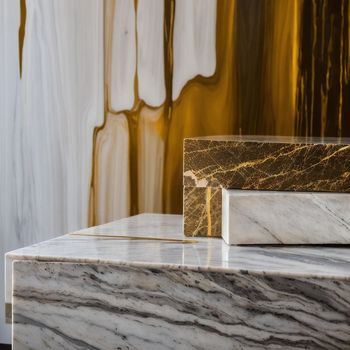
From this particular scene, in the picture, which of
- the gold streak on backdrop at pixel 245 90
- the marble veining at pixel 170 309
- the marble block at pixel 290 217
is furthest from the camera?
the gold streak on backdrop at pixel 245 90

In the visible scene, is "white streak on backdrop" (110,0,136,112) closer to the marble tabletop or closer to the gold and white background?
the gold and white background

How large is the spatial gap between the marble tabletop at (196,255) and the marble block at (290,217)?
0.04ft

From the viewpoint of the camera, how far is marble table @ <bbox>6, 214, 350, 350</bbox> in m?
0.55

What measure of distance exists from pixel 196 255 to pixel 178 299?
0.21 feet

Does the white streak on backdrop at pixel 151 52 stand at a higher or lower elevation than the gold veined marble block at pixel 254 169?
higher

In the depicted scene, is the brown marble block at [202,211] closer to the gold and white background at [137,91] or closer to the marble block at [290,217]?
the marble block at [290,217]

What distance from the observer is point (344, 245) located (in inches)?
26.3

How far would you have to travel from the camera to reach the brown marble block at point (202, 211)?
72 cm

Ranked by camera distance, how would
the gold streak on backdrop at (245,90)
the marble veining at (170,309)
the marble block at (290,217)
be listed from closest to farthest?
the marble veining at (170,309)
the marble block at (290,217)
the gold streak on backdrop at (245,90)

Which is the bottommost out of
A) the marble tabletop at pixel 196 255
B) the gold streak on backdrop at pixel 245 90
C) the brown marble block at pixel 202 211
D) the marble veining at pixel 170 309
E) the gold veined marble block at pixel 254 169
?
the marble veining at pixel 170 309

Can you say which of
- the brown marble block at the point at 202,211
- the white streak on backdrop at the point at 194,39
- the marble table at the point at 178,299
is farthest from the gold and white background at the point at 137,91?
the marble table at the point at 178,299

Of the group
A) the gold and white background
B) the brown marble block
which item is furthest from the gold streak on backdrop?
the brown marble block

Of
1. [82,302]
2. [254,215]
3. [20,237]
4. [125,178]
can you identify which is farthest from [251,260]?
[20,237]

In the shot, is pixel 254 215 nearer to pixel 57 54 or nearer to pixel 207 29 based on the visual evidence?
pixel 207 29
